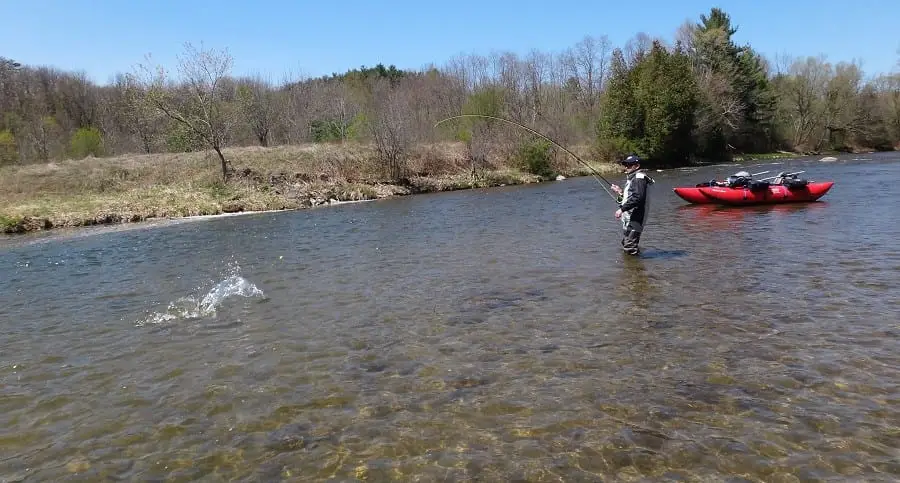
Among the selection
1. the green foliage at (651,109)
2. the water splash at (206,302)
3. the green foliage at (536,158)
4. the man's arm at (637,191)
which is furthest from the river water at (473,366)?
the green foliage at (651,109)

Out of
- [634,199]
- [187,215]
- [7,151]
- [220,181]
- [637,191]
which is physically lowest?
[187,215]

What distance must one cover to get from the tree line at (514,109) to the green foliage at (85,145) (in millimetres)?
142

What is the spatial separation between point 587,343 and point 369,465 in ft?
12.3

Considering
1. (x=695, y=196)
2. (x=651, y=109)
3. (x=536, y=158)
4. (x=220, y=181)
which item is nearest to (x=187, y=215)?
(x=220, y=181)

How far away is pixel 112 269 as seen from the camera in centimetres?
1570

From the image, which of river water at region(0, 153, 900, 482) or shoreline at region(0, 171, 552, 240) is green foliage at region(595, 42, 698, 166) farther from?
river water at region(0, 153, 900, 482)

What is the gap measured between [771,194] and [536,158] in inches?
1038

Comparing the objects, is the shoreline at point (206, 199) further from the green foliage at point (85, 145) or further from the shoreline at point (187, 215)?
the green foliage at point (85, 145)

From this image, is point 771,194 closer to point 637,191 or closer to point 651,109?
point 637,191

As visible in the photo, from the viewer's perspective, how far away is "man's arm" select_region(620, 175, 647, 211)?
12242mm

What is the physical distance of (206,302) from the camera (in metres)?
11.0

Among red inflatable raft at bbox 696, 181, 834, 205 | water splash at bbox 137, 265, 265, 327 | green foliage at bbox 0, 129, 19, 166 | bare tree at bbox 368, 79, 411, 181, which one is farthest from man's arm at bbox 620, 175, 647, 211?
green foliage at bbox 0, 129, 19, 166

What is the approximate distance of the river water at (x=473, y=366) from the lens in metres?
5.09

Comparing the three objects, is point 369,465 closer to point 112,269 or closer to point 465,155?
point 112,269
